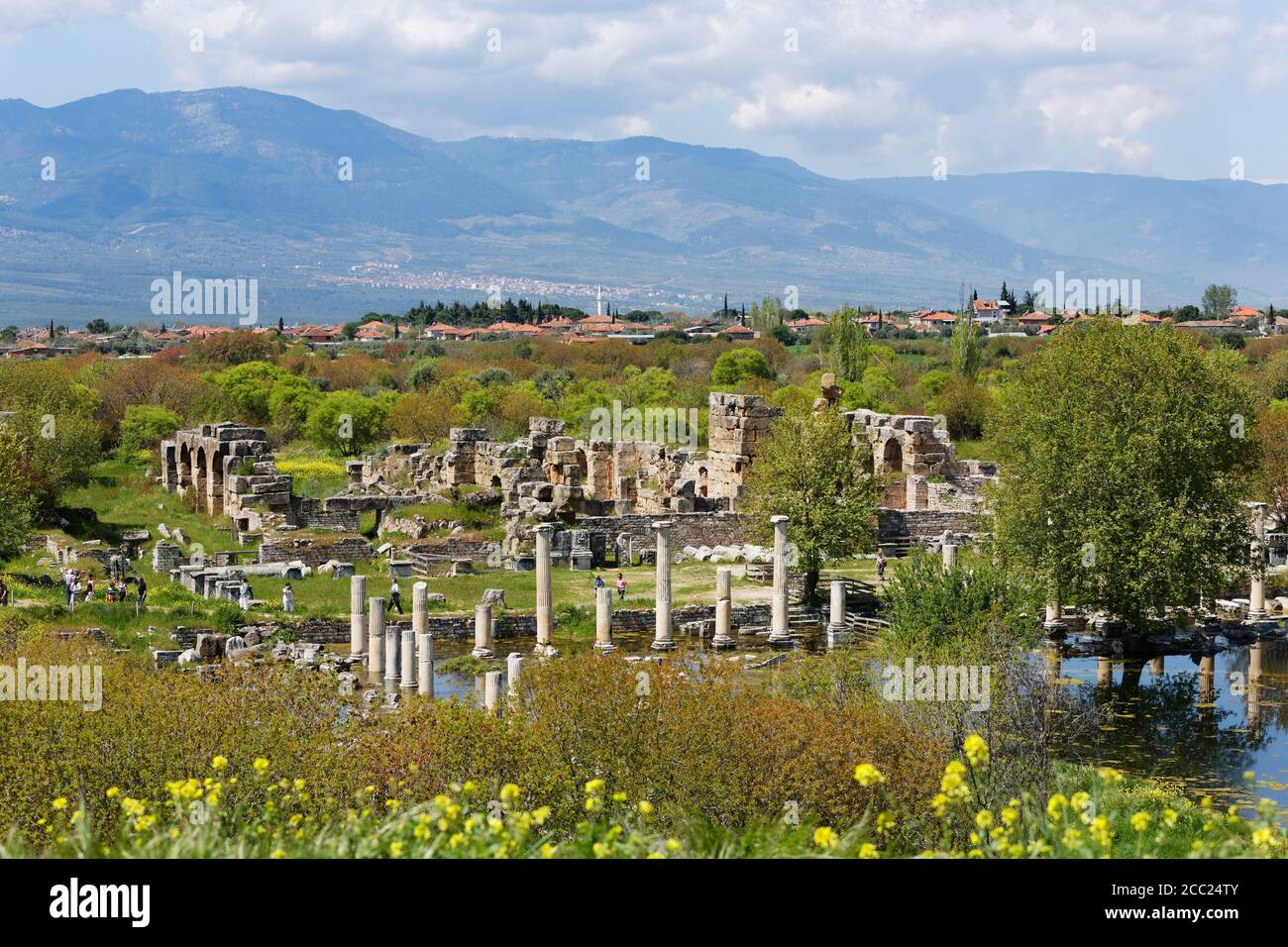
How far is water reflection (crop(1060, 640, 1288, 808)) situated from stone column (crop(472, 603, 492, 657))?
12303 millimetres

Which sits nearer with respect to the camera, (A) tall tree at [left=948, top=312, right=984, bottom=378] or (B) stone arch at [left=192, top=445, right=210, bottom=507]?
(B) stone arch at [left=192, top=445, right=210, bottom=507]

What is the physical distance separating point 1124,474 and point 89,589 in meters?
23.3

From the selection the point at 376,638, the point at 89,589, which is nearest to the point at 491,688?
the point at 376,638

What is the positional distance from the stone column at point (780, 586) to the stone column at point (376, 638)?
357 inches

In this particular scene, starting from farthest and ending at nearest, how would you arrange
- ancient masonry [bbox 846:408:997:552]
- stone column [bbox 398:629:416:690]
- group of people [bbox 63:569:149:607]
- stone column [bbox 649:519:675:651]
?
ancient masonry [bbox 846:408:997:552], stone column [bbox 649:519:675:651], group of people [bbox 63:569:149:607], stone column [bbox 398:629:416:690]

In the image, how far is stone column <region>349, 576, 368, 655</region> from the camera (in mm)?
36094

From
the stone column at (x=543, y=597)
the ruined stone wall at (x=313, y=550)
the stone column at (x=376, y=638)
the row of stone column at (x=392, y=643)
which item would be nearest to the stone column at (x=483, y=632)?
the stone column at (x=543, y=597)

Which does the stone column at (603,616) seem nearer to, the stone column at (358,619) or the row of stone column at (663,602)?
the row of stone column at (663,602)

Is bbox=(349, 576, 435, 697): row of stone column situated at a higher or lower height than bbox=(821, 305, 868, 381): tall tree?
lower

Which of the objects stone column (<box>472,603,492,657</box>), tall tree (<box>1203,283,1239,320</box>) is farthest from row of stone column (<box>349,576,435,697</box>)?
tall tree (<box>1203,283,1239,320</box>)

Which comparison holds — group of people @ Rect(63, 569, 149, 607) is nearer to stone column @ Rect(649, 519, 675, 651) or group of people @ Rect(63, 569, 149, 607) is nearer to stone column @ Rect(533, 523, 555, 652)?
stone column @ Rect(533, 523, 555, 652)

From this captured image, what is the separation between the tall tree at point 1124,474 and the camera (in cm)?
→ 3725
